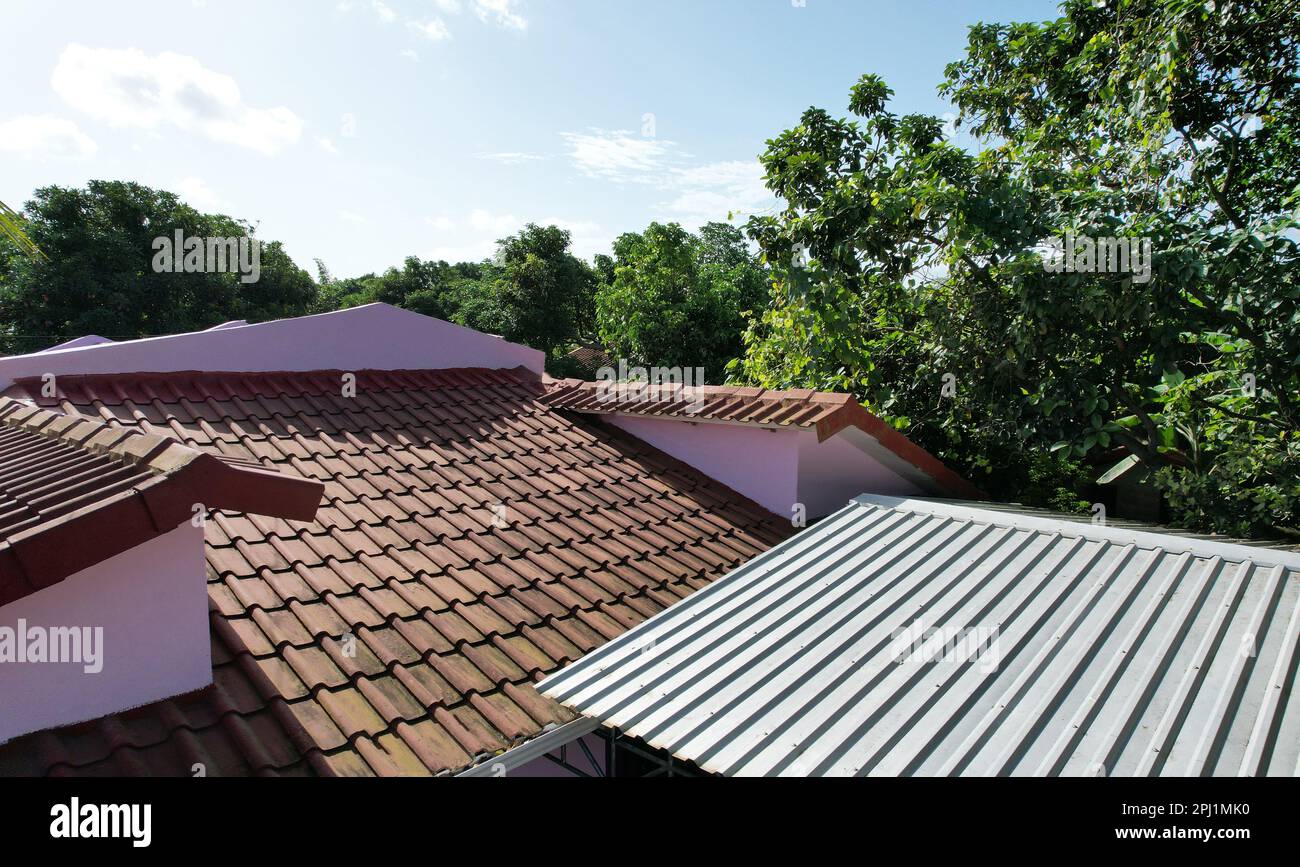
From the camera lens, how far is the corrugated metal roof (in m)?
2.72

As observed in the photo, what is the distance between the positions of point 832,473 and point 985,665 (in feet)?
11.1

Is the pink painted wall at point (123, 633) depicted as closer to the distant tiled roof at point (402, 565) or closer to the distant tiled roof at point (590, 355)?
the distant tiled roof at point (402, 565)

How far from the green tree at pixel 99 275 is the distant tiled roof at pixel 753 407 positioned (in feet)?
77.5

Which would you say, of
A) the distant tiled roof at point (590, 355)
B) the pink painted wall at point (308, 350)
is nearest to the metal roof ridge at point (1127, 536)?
the pink painted wall at point (308, 350)

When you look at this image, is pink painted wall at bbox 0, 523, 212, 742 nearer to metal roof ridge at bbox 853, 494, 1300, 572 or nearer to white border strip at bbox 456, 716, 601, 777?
white border strip at bbox 456, 716, 601, 777

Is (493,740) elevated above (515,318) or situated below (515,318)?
below

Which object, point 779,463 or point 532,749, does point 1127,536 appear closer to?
point 779,463

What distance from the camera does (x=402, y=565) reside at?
14.9ft

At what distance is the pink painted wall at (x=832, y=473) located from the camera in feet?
20.8

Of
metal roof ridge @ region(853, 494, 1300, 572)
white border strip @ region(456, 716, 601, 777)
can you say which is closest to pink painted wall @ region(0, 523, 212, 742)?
white border strip @ region(456, 716, 601, 777)
